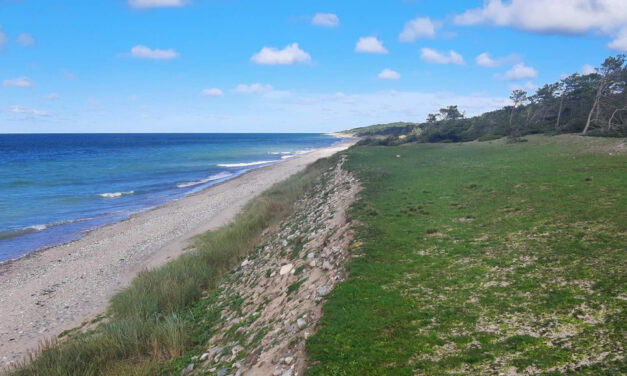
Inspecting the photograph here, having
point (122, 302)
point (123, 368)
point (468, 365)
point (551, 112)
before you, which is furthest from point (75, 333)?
point (551, 112)

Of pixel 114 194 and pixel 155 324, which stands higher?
pixel 114 194

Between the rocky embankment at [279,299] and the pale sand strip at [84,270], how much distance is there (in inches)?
263

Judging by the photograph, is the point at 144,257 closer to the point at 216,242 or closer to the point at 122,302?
the point at 216,242

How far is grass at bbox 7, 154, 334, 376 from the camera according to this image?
9.13 metres

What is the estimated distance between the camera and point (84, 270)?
754 inches

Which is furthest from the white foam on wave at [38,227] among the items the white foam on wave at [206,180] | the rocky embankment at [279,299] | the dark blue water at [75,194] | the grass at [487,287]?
the grass at [487,287]

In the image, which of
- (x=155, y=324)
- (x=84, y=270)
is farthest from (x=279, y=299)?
(x=84, y=270)

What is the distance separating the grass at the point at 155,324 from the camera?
9133mm

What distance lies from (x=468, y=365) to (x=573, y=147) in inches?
1048

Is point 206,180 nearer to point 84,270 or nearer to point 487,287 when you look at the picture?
point 84,270

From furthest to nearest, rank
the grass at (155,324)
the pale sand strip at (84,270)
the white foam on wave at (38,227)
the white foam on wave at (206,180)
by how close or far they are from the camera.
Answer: the white foam on wave at (206,180)
the white foam on wave at (38,227)
the pale sand strip at (84,270)
the grass at (155,324)

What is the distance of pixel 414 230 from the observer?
11711 millimetres

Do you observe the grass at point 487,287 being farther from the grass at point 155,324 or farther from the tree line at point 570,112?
the tree line at point 570,112

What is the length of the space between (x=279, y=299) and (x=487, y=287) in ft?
17.0
